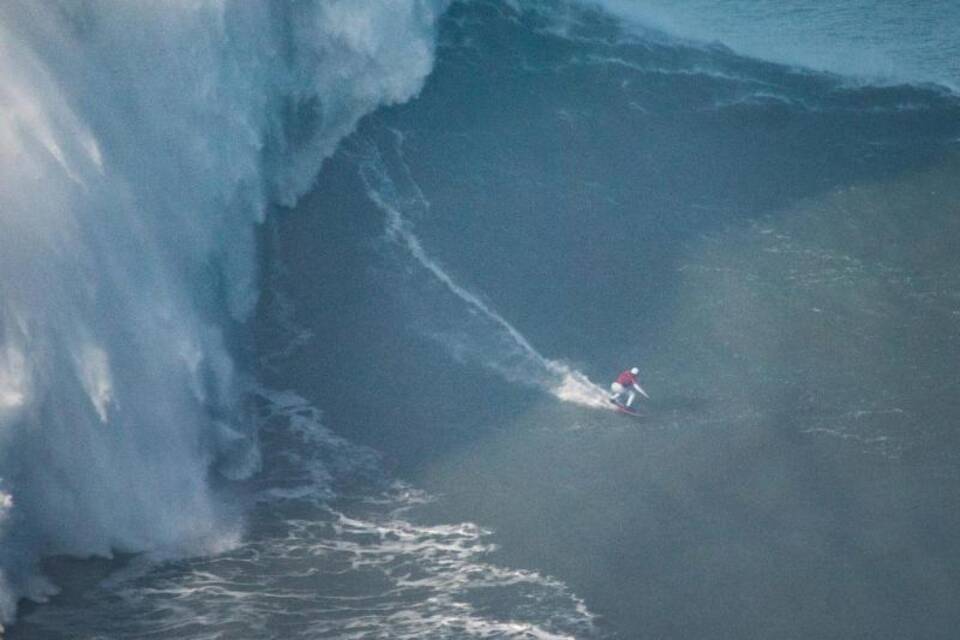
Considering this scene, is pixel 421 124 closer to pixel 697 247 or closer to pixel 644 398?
pixel 697 247

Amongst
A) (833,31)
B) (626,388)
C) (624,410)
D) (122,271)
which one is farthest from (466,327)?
(833,31)

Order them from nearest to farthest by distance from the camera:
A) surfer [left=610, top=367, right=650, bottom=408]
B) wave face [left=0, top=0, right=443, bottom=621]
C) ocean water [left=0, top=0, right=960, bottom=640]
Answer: ocean water [left=0, top=0, right=960, bottom=640], wave face [left=0, top=0, right=443, bottom=621], surfer [left=610, top=367, right=650, bottom=408]

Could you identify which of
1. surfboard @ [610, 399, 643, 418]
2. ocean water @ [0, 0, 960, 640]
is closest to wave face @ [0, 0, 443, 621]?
ocean water @ [0, 0, 960, 640]

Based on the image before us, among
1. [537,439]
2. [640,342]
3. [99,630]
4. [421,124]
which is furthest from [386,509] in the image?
[421,124]

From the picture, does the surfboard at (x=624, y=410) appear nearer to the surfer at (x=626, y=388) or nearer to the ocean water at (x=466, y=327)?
the surfer at (x=626, y=388)

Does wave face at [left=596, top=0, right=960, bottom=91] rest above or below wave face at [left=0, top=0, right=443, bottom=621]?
above

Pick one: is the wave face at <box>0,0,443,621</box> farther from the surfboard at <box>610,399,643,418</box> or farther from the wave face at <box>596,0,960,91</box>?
the wave face at <box>596,0,960,91</box>
